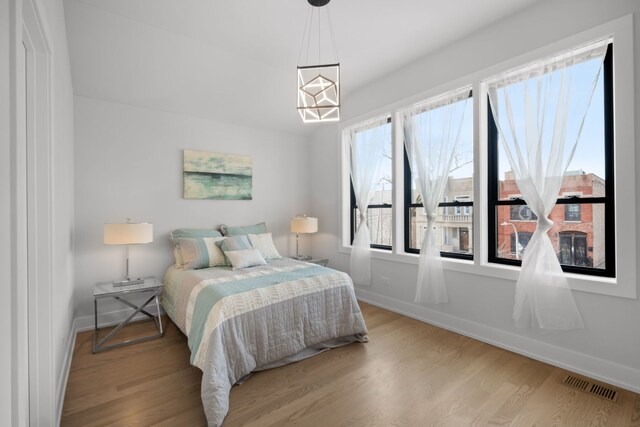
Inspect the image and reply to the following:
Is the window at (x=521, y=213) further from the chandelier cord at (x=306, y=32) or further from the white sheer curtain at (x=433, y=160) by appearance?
the chandelier cord at (x=306, y=32)

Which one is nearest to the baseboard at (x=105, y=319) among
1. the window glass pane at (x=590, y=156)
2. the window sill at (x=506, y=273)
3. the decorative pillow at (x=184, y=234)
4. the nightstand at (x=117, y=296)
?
the nightstand at (x=117, y=296)

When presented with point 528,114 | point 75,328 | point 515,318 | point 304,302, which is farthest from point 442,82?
point 75,328

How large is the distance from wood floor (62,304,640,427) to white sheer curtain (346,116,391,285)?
141 centimetres

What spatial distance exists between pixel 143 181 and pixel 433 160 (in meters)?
3.44

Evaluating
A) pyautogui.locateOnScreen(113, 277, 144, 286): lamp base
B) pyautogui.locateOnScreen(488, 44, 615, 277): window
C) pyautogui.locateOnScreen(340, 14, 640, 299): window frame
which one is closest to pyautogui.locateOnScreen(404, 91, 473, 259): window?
pyautogui.locateOnScreen(340, 14, 640, 299): window frame

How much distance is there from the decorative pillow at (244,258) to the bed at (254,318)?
0.11m

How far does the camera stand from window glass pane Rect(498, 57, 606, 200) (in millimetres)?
2340

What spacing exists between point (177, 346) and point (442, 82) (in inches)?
152

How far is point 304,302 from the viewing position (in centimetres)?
263

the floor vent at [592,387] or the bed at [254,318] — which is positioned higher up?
the bed at [254,318]

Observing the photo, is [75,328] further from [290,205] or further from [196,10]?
[196,10]

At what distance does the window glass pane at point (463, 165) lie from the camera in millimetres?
→ 3131

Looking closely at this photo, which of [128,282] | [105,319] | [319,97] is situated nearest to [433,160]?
[319,97]

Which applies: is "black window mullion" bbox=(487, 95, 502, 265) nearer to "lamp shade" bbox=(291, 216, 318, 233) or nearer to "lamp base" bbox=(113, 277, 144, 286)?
"lamp shade" bbox=(291, 216, 318, 233)
